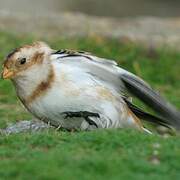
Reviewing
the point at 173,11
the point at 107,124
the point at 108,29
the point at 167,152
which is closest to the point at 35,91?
the point at 107,124

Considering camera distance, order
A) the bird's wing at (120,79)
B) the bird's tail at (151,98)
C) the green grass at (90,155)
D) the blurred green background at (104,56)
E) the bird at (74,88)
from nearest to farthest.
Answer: the green grass at (90,155) < the blurred green background at (104,56) < the bird at (74,88) < the bird's wing at (120,79) < the bird's tail at (151,98)

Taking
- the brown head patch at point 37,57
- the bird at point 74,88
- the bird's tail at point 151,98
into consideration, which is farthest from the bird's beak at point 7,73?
the bird's tail at point 151,98

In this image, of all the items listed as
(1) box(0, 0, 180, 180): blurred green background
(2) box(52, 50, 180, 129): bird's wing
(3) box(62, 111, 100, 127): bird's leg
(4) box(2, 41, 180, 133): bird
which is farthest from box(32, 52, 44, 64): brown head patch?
(1) box(0, 0, 180, 180): blurred green background

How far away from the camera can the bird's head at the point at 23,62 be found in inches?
324

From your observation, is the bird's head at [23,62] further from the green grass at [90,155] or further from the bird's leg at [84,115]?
the green grass at [90,155]

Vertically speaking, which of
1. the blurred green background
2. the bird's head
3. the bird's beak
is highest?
the bird's head

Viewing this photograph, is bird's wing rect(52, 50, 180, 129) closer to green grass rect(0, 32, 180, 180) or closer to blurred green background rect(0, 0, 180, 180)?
blurred green background rect(0, 0, 180, 180)

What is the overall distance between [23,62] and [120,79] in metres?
0.96

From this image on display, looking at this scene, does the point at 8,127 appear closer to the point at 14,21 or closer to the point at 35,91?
the point at 35,91

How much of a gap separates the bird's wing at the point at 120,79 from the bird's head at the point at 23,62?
141mm

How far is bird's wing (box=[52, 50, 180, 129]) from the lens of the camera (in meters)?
8.21

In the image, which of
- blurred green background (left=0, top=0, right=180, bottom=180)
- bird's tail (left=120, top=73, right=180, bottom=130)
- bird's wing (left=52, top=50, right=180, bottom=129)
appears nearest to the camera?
blurred green background (left=0, top=0, right=180, bottom=180)

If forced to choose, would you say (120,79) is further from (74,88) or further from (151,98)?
(74,88)

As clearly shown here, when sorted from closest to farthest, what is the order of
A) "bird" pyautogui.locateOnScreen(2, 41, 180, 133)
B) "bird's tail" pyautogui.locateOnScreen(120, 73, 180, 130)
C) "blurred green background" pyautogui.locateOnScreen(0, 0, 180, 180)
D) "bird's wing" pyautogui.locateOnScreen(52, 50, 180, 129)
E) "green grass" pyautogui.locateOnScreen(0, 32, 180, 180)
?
"green grass" pyautogui.locateOnScreen(0, 32, 180, 180) → "blurred green background" pyautogui.locateOnScreen(0, 0, 180, 180) → "bird" pyautogui.locateOnScreen(2, 41, 180, 133) → "bird's wing" pyautogui.locateOnScreen(52, 50, 180, 129) → "bird's tail" pyautogui.locateOnScreen(120, 73, 180, 130)
